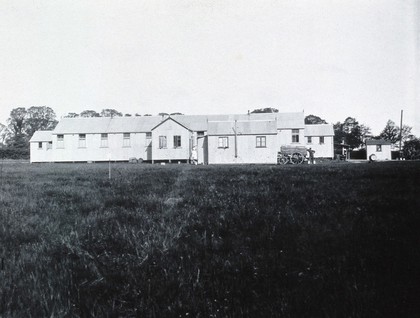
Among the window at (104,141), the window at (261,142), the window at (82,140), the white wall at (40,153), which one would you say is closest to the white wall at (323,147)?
the window at (261,142)

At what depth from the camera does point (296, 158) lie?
30297 millimetres

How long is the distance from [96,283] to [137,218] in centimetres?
239

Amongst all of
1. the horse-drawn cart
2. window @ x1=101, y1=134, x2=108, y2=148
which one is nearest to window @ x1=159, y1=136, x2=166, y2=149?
window @ x1=101, y1=134, x2=108, y2=148

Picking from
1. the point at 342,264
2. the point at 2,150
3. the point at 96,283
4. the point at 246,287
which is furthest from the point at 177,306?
the point at 2,150

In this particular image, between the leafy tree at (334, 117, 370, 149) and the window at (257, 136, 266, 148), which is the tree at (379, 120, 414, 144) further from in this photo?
the window at (257, 136, 266, 148)

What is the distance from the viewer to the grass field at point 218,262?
2.37m

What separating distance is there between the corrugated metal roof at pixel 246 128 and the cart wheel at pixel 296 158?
12.4 ft

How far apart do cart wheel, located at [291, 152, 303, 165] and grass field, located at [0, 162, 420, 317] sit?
978 inches

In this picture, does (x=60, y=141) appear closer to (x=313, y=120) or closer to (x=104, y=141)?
(x=104, y=141)

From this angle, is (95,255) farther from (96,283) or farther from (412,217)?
(412,217)

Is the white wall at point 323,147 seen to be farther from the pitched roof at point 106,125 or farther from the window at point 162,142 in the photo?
the pitched roof at point 106,125

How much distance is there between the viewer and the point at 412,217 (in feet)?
14.9

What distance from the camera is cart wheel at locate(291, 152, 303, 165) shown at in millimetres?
30234

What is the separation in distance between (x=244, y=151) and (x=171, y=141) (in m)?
11.7
